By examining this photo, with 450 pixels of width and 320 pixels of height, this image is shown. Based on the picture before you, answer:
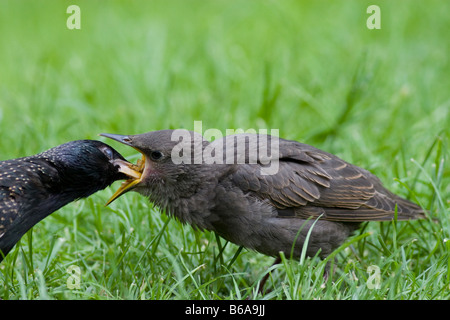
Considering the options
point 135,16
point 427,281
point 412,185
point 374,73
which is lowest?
point 427,281

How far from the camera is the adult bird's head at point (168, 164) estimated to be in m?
3.93

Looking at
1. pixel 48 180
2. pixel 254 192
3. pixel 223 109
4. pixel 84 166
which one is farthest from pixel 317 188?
pixel 223 109

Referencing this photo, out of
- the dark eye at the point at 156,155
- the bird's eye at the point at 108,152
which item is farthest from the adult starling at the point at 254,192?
the bird's eye at the point at 108,152

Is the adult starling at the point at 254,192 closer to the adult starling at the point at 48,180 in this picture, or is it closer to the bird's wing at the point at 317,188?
the bird's wing at the point at 317,188

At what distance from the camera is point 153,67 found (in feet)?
24.1

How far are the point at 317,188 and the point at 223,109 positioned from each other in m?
2.64

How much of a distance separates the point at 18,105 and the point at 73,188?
10.5 ft

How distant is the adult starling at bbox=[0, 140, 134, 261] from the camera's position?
3686 millimetres

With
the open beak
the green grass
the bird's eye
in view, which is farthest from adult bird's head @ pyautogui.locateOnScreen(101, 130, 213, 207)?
the green grass

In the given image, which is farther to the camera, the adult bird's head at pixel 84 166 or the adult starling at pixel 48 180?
the adult bird's head at pixel 84 166

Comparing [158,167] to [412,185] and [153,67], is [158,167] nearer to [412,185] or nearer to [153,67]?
[412,185]

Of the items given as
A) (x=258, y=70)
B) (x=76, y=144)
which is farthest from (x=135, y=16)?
(x=76, y=144)

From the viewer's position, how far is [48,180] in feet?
12.8
